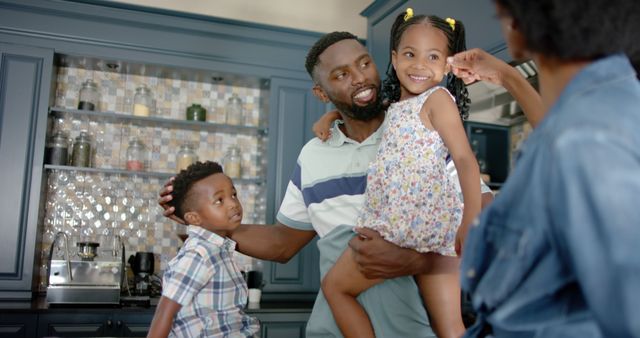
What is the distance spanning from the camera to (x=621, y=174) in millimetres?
578

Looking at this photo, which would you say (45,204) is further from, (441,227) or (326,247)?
(441,227)

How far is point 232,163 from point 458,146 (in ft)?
10.7

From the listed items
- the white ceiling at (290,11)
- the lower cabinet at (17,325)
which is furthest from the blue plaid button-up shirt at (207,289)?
the white ceiling at (290,11)

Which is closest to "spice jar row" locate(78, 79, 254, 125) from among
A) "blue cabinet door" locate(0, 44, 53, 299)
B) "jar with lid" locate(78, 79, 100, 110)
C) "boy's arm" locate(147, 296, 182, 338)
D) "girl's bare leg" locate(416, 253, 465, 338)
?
"jar with lid" locate(78, 79, 100, 110)

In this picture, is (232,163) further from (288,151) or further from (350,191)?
(350,191)

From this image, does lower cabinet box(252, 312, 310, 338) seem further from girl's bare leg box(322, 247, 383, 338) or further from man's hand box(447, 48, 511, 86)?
man's hand box(447, 48, 511, 86)

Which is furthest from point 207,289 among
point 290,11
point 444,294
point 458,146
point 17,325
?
point 290,11

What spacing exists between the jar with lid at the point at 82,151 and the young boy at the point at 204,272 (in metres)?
2.46

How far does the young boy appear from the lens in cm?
179

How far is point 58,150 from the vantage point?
412cm

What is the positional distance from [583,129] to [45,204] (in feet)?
14.2

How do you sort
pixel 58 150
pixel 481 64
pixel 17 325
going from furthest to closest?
pixel 58 150
pixel 17 325
pixel 481 64

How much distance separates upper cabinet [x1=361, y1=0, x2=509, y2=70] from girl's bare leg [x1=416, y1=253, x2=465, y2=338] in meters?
1.17

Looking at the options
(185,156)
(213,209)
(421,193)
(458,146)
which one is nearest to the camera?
(458,146)
